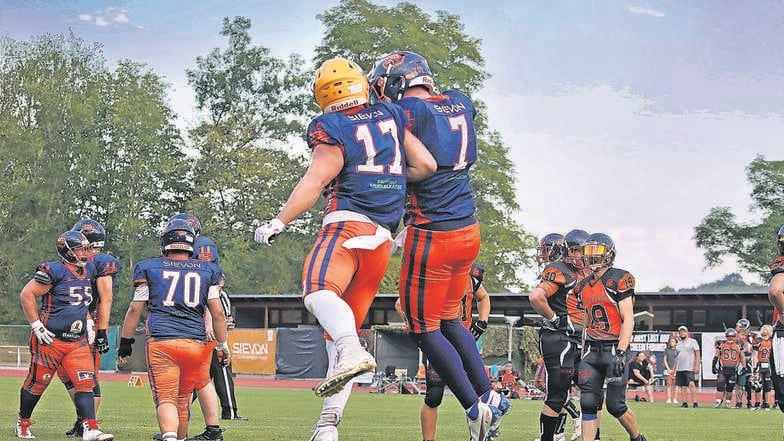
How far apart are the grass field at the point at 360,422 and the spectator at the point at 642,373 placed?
4749mm

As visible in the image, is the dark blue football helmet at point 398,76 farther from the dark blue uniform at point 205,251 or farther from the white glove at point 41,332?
the dark blue uniform at point 205,251

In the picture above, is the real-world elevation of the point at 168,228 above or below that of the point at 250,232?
below

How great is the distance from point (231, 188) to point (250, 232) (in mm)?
2972

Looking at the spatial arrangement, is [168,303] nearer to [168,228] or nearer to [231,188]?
[168,228]

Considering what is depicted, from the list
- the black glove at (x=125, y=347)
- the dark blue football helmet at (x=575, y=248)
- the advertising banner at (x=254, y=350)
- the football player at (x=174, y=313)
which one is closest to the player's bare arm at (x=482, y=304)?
the dark blue football helmet at (x=575, y=248)

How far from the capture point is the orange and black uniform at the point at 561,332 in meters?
11.6

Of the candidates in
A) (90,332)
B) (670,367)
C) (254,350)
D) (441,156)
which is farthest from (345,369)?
(254,350)

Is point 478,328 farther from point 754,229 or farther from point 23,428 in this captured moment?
point 754,229

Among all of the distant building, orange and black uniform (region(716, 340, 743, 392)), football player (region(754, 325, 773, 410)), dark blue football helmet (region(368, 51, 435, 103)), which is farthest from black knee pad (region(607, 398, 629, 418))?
the distant building

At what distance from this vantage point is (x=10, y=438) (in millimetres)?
11625

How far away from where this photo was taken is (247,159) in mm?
61219

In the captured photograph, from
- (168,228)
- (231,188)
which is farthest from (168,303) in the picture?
(231,188)

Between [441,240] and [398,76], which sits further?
[398,76]

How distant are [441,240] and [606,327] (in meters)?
2.74
